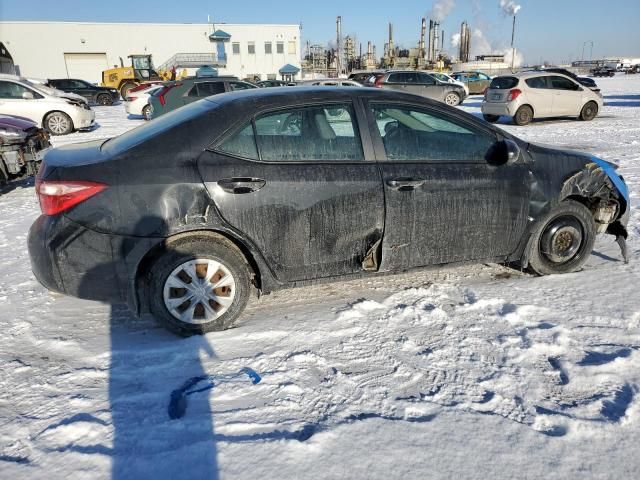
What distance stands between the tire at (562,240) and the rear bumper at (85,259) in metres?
2.96

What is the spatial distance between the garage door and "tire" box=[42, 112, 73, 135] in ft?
148

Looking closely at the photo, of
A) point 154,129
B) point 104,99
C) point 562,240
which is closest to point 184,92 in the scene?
point 154,129

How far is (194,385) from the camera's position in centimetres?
255

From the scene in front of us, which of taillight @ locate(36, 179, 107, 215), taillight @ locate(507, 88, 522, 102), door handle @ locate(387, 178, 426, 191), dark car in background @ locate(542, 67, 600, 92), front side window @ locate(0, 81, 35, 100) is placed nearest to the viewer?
taillight @ locate(36, 179, 107, 215)

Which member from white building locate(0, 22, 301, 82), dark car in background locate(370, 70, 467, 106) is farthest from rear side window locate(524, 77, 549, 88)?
A: white building locate(0, 22, 301, 82)

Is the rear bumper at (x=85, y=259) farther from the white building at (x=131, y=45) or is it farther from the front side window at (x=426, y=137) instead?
the white building at (x=131, y=45)

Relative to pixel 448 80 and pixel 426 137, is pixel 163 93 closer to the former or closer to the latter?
pixel 426 137

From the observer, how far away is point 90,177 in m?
2.70

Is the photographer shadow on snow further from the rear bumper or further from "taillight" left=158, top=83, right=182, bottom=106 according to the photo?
"taillight" left=158, top=83, right=182, bottom=106

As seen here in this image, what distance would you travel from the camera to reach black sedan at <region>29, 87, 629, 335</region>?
9.04 feet

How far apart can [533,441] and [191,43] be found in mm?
60443

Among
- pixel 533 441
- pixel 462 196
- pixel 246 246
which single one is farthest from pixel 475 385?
pixel 246 246

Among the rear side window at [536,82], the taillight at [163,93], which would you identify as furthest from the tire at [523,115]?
the taillight at [163,93]

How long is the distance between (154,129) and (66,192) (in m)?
0.72
